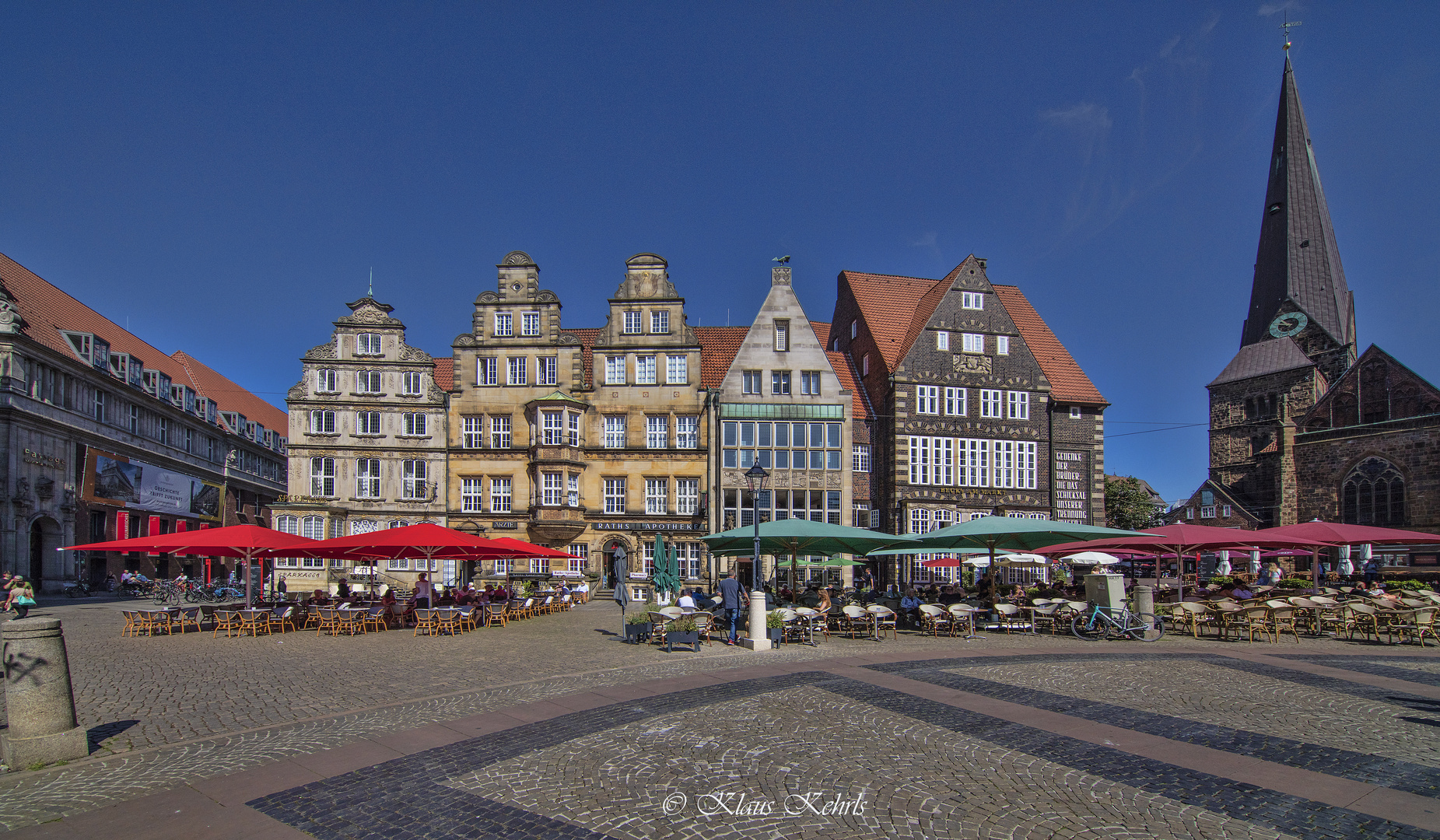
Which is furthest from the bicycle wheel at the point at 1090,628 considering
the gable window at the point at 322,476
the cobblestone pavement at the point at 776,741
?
the gable window at the point at 322,476

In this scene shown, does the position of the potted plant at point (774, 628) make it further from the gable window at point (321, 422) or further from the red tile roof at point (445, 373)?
the gable window at point (321, 422)

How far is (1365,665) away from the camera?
15016 mm

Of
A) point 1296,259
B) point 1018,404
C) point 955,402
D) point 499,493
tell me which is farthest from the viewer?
point 1296,259

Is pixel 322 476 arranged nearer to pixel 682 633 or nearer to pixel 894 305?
pixel 682 633

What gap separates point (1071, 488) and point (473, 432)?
93.2 feet

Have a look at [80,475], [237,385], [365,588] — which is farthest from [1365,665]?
[237,385]

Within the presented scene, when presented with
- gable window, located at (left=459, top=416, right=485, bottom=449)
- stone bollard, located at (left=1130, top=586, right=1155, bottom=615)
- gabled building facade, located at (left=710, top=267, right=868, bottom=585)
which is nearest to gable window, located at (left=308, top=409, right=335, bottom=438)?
gable window, located at (left=459, top=416, right=485, bottom=449)

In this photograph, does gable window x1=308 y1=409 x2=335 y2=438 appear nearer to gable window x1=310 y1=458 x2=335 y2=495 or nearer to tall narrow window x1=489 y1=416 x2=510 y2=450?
gable window x1=310 y1=458 x2=335 y2=495

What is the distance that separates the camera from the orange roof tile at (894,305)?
129ft

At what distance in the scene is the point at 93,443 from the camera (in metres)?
43.2

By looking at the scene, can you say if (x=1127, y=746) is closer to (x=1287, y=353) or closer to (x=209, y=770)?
(x=209, y=770)

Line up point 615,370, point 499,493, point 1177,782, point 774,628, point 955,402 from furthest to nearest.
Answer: point 955,402, point 615,370, point 499,493, point 774,628, point 1177,782

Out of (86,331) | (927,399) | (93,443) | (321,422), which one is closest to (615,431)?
(321,422)

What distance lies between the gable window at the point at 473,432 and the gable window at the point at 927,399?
2013 centimetres
